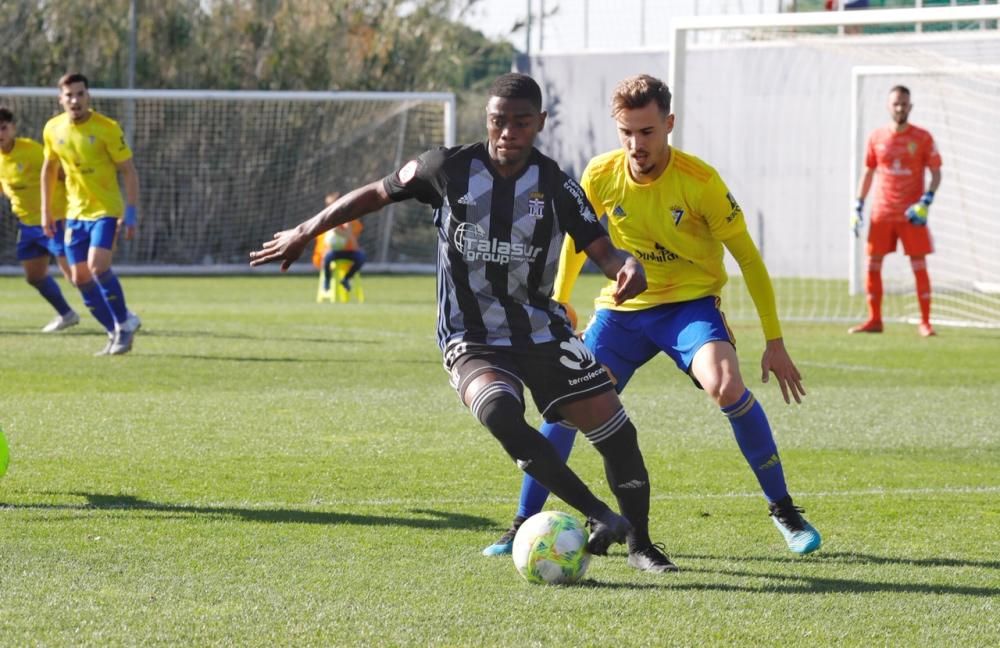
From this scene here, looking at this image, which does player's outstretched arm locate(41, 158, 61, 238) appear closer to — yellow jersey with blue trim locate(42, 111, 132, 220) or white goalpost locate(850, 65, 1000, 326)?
yellow jersey with blue trim locate(42, 111, 132, 220)

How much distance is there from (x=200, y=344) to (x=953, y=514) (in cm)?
896

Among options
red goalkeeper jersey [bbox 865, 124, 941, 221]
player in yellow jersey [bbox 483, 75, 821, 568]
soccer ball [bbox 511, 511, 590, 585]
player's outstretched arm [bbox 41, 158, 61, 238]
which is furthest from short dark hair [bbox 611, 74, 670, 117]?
red goalkeeper jersey [bbox 865, 124, 941, 221]

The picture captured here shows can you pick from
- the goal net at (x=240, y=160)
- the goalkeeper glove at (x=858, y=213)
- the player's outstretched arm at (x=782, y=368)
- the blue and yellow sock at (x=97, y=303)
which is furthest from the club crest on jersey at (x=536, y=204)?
the goal net at (x=240, y=160)

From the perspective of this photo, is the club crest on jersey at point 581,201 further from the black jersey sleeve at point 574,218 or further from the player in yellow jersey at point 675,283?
the player in yellow jersey at point 675,283

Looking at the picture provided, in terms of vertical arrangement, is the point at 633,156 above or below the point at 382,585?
above

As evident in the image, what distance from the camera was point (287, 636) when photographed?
445cm

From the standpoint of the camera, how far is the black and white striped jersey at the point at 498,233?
5.35 metres

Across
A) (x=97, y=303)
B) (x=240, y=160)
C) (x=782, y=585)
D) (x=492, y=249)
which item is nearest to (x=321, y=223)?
(x=492, y=249)

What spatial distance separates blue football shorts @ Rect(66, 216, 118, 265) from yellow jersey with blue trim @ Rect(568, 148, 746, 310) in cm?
756

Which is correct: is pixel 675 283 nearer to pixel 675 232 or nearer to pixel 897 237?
pixel 675 232

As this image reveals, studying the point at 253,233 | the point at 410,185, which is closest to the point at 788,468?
the point at 410,185

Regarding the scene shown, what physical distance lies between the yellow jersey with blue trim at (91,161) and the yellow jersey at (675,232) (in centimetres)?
763

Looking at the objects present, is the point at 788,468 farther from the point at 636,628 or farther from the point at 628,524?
the point at 636,628

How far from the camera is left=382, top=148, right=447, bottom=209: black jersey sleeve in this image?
5422 mm
